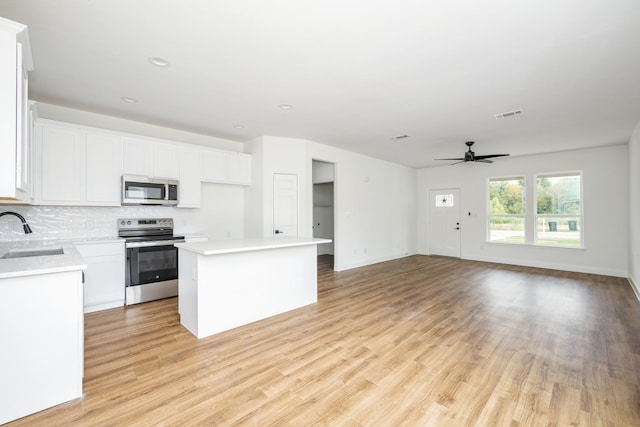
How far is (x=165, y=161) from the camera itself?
14.0 feet

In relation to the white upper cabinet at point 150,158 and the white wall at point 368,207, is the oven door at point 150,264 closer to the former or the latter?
the white upper cabinet at point 150,158

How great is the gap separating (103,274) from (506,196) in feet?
26.9

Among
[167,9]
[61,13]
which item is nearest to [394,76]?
[167,9]

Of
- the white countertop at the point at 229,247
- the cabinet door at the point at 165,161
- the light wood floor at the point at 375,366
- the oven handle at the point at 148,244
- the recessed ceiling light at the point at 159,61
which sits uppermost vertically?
the recessed ceiling light at the point at 159,61

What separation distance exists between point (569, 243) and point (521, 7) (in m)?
6.29

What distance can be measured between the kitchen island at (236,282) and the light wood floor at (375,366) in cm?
16

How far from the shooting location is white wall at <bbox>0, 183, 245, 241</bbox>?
11.6 feet

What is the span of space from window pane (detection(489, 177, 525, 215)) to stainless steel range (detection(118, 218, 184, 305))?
7.16 m

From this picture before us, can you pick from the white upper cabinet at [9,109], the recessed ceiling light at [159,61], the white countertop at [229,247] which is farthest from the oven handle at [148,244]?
the recessed ceiling light at [159,61]

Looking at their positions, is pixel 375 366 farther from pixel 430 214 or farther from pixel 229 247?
pixel 430 214

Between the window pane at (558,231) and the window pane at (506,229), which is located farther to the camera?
the window pane at (506,229)

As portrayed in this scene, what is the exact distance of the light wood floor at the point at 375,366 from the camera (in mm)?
1793

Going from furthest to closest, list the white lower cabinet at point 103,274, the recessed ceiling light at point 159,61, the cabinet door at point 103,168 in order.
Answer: the cabinet door at point 103,168 → the white lower cabinet at point 103,274 → the recessed ceiling light at point 159,61

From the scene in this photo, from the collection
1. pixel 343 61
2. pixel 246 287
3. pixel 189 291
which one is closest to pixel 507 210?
pixel 343 61
